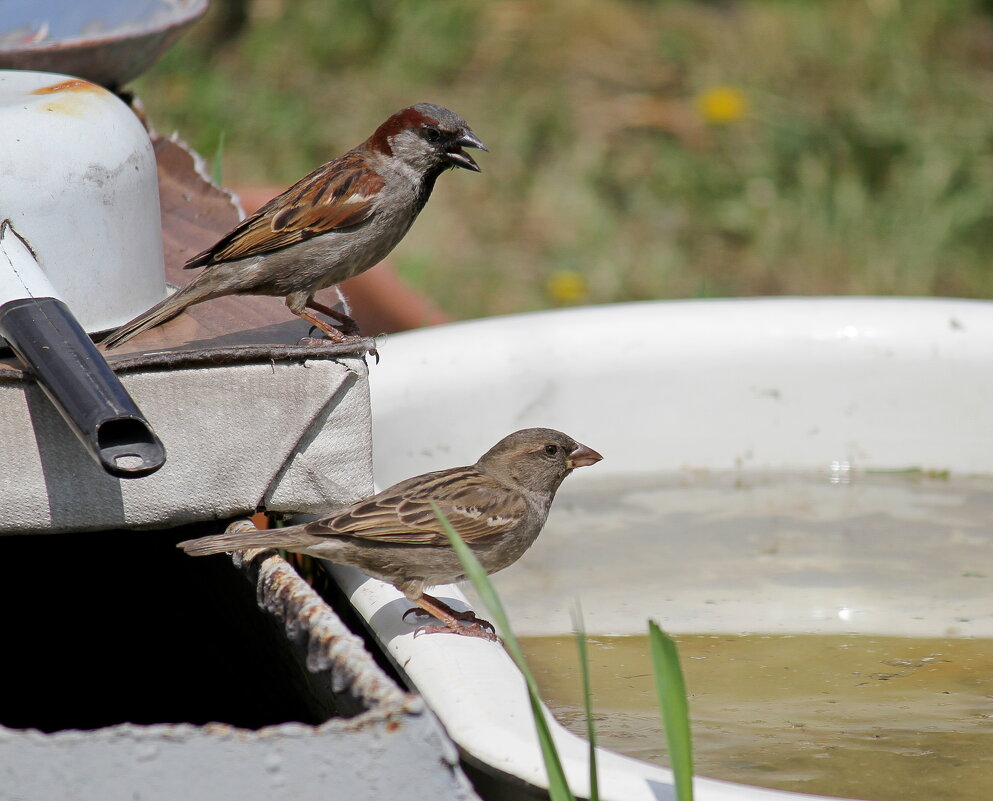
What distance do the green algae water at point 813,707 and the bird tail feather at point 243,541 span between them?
59cm

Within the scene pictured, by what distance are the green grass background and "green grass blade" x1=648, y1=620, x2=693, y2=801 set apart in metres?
4.16

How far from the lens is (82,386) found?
185 cm

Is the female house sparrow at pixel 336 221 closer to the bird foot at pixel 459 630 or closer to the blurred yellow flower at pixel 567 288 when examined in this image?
the bird foot at pixel 459 630

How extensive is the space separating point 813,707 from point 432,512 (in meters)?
0.77

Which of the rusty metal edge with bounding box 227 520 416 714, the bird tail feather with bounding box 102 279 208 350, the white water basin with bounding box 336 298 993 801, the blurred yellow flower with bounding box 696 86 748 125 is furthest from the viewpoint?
the blurred yellow flower with bounding box 696 86 748 125

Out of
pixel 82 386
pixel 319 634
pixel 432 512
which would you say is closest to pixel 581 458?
pixel 432 512

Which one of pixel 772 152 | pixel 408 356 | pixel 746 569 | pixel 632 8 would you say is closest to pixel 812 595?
pixel 746 569

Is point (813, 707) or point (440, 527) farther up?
point (440, 527)

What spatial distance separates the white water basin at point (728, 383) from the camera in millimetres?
3443

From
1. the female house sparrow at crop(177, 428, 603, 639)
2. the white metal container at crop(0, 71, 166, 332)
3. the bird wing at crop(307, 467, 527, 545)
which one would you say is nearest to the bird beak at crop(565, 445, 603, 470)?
the female house sparrow at crop(177, 428, 603, 639)

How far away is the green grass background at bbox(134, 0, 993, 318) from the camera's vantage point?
6324 millimetres

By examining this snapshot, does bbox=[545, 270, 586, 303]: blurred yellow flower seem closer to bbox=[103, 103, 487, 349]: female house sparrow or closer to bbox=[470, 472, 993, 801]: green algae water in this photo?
bbox=[470, 472, 993, 801]: green algae water

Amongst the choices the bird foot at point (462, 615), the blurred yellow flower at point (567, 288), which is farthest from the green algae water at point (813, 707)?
the blurred yellow flower at point (567, 288)

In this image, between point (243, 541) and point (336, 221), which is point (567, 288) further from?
point (243, 541)
